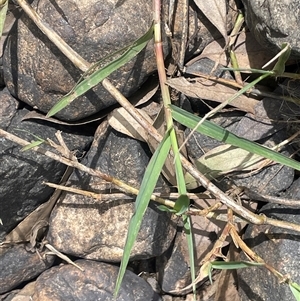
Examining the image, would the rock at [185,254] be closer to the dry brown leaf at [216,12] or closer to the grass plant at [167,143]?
the grass plant at [167,143]

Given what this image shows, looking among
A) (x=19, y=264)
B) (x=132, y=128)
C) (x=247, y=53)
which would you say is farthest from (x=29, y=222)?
(x=247, y=53)

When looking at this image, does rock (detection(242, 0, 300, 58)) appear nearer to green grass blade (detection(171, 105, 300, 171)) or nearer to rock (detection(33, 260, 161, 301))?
green grass blade (detection(171, 105, 300, 171))

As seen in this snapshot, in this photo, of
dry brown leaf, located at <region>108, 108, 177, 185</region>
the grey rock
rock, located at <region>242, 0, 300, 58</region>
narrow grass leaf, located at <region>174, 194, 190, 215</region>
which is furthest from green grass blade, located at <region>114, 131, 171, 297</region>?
rock, located at <region>242, 0, 300, 58</region>

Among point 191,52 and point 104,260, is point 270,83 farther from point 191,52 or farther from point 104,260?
point 104,260

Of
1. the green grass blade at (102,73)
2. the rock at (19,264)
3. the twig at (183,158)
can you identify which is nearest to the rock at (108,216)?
the rock at (19,264)

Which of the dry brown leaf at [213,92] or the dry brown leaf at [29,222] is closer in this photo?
the dry brown leaf at [213,92]

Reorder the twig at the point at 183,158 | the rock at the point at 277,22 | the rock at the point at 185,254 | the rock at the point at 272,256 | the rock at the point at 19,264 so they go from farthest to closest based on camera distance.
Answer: the rock at the point at 19,264 → the rock at the point at 185,254 → the rock at the point at 272,256 → the twig at the point at 183,158 → the rock at the point at 277,22
